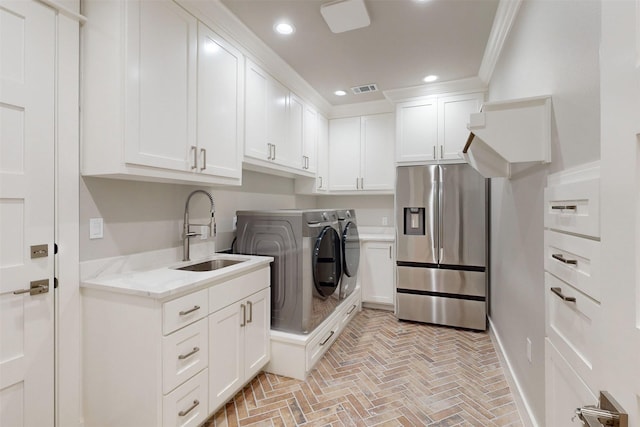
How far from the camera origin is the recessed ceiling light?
90.9 inches

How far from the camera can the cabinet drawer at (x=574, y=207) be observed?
984 mm

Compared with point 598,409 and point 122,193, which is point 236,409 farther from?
point 598,409

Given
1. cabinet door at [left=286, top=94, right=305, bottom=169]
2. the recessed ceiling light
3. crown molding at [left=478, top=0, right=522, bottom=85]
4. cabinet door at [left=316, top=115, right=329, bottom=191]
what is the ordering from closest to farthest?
1. crown molding at [left=478, top=0, right=522, bottom=85]
2. the recessed ceiling light
3. cabinet door at [left=286, top=94, right=305, bottom=169]
4. cabinet door at [left=316, top=115, right=329, bottom=191]

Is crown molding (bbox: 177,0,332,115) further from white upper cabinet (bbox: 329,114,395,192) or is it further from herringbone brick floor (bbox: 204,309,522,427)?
herringbone brick floor (bbox: 204,309,522,427)

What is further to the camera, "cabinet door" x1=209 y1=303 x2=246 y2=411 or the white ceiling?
the white ceiling

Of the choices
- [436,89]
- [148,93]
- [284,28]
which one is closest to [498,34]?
[436,89]

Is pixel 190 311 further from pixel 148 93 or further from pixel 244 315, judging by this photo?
pixel 148 93

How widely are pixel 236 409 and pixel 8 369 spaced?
1.22 m

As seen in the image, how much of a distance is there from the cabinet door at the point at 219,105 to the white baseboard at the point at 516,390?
2.46 m

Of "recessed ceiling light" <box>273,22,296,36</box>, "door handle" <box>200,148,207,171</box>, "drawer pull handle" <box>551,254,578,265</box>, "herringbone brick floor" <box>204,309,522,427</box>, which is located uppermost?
"recessed ceiling light" <box>273,22,296,36</box>

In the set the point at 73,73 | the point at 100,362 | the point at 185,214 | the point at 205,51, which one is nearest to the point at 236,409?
the point at 100,362

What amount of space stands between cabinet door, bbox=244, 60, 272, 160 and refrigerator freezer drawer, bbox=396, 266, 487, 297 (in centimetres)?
210

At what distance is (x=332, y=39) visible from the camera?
251cm

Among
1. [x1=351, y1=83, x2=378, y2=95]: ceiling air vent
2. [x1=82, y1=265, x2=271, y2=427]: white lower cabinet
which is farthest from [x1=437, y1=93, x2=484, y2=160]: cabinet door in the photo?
[x1=82, y1=265, x2=271, y2=427]: white lower cabinet
